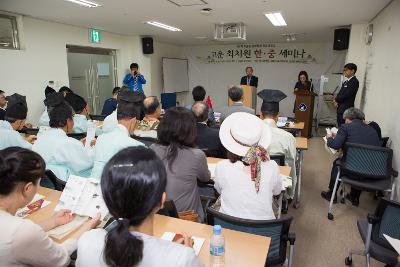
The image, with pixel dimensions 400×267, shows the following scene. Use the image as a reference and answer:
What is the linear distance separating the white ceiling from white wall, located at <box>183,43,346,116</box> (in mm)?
2580

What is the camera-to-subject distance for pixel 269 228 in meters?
1.50

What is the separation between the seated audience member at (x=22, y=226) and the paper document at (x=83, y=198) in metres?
Result: 0.19

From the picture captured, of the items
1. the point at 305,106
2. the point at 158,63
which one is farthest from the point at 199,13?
the point at 158,63

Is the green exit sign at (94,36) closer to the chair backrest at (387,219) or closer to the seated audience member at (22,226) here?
the seated audience member at (22,226)

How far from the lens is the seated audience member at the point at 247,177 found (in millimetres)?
1678

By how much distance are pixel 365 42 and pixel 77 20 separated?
5.69 metres

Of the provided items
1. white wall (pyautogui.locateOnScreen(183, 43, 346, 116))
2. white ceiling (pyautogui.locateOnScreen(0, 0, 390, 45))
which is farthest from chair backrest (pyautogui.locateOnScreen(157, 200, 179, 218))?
white wall (pyautogui.locateOnScreen(183, 43, 346, 116))

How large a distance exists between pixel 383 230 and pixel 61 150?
234cm

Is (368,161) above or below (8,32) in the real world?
below

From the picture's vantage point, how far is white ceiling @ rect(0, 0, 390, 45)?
4.26m

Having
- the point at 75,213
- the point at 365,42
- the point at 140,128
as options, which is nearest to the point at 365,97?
the point at 365,42

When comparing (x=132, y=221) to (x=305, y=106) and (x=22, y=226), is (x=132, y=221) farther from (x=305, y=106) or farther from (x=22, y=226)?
(x=305, y=106)

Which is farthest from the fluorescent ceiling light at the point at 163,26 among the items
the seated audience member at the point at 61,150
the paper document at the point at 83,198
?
the paper document at the point at 83,198

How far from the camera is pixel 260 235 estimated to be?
1507 millimetres
